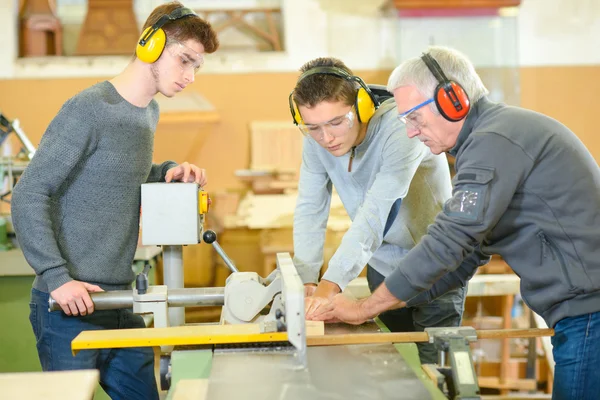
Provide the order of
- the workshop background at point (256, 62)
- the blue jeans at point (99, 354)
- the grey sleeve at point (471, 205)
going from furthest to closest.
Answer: the workshop background at point (256, 62) → the blue jeans at point (99, 354) → the grey sleeve at point (471, 205)

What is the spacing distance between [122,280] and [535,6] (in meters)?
4.23

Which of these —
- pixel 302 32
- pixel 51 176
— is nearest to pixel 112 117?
pixel 51 176

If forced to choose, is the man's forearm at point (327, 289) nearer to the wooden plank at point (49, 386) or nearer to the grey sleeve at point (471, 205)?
the grey sleeve at point (471, 205)

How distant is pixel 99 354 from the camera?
174 cm

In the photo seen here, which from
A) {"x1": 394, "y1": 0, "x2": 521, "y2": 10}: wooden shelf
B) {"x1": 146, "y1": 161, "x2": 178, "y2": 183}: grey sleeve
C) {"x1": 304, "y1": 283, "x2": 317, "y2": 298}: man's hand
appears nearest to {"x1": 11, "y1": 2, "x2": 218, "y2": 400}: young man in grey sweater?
{"x1": 146, "y1": 161, "x2": 178, "y2": 183}: grey sleeve

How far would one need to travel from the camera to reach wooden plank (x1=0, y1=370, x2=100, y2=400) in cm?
107

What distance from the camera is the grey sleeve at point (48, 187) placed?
162 cm

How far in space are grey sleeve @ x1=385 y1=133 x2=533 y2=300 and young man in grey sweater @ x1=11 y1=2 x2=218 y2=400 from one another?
77 cm

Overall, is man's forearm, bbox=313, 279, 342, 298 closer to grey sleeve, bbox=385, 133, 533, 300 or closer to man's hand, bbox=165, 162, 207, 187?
grey sleeve, bbox=385, 133, 533, 300

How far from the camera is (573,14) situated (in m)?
5.02

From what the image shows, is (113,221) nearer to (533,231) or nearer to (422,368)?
(422,368)

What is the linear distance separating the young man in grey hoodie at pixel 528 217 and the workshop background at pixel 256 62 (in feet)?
10.4

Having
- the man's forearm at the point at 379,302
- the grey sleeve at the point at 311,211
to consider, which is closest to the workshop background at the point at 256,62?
the grey sleeve at the point at 311,211

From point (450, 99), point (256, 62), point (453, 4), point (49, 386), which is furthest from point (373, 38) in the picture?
point (49, 386)
